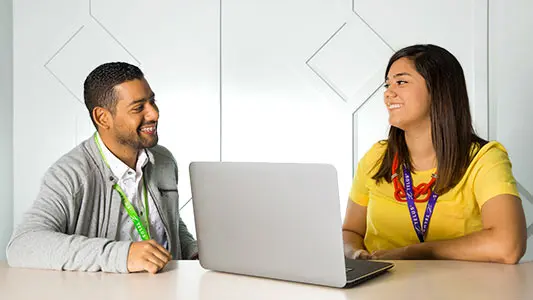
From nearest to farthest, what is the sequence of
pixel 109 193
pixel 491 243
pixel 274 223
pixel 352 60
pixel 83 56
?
1. pixel 274 223
2. pixel 491 243
3. pixel 109 193
4. pixel 352 60
5. pixel 83 56

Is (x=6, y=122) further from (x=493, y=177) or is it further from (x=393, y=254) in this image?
(x=493, y=177)

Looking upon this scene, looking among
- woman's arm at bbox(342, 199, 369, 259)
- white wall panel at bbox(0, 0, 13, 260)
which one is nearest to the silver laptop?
woman's arm at bbox(342, 199, 369, 259)

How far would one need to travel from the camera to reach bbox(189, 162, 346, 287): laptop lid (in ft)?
4.19

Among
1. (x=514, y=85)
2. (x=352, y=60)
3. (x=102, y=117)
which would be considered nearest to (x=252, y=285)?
(x=102, y=117)

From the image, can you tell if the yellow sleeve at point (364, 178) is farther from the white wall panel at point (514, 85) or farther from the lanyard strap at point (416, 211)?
the white wall panel at point (514, 85)

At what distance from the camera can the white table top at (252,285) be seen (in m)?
1.26

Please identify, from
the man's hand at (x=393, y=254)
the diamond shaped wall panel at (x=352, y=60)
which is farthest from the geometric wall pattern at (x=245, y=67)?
the man's hand at (x=393, y=254)

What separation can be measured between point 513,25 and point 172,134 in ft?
5.25

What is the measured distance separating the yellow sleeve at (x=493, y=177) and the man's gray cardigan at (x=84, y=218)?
3.06 feet

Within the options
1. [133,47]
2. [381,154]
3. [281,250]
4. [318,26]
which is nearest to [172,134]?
[133,47]

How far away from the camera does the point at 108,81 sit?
6.23 ft

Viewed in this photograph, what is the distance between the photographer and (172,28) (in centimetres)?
302

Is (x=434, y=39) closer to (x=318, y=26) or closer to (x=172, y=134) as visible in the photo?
(x=318, y=26)

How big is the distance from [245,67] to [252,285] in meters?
1.75
